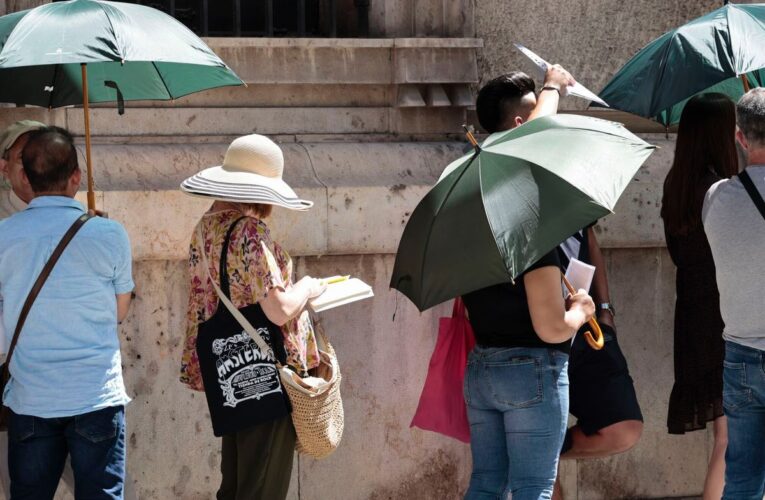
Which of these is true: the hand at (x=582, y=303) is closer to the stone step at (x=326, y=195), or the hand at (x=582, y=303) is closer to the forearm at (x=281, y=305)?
the forearm at (x=281, y=305)

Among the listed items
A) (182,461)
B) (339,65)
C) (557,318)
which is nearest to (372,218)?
(339,65)

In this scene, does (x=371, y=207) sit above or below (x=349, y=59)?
below

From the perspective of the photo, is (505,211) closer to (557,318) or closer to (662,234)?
(557,318)

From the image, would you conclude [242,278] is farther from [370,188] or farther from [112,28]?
[370,188]

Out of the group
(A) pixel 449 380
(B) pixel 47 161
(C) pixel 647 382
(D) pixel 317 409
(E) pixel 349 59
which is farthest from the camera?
(C) pixel 647 382

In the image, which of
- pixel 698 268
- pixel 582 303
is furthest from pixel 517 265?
pixel 698 268

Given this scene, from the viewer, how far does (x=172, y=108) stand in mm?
5754

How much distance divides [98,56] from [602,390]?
7.40 feet

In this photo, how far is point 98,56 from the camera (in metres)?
4.11

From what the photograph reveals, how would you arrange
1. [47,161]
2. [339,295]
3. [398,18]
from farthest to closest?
[398,18] < [339,295] < [47,161]

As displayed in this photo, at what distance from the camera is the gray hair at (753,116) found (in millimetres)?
4262

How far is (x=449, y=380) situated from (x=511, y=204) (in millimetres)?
1016

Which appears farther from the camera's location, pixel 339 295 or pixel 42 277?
pixel 339 295

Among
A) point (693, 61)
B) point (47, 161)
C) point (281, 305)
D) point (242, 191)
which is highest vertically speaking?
point (693, 61)
